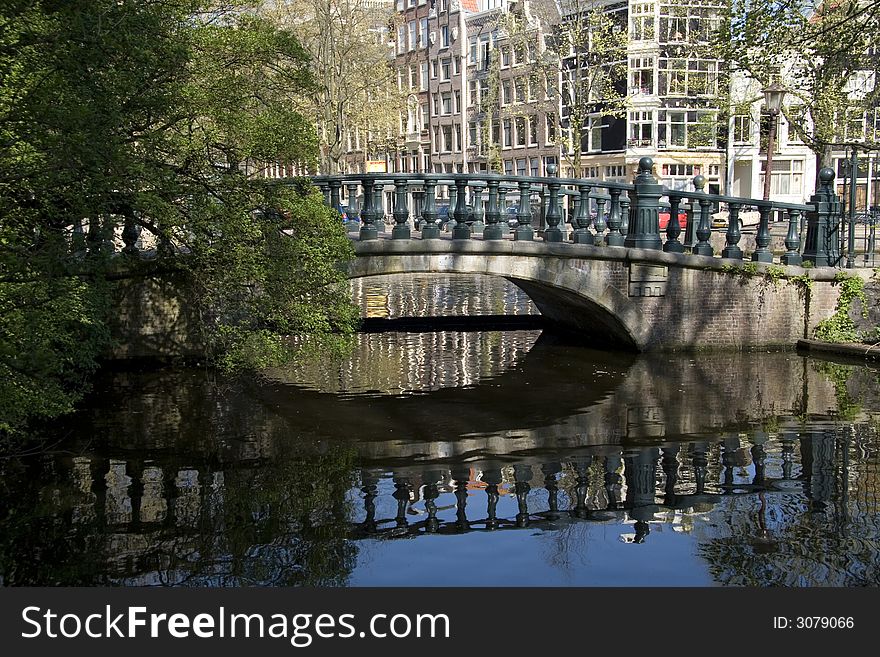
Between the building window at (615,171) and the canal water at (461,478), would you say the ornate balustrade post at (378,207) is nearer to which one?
the canal water at (461,478)

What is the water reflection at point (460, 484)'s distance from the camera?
261 inches

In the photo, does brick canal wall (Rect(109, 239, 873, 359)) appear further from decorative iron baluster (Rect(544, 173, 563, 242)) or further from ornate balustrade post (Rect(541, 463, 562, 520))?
ornate balustrade post (Rect(541, 463, 562, 520))

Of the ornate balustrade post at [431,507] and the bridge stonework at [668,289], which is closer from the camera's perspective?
the ornate balustrade post at [431,507]

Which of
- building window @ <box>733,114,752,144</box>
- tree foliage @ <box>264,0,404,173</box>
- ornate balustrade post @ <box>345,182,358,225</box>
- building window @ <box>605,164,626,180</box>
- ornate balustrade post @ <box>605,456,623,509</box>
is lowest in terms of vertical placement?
ornate balustrade post @ <box>605,456,623,509</box>

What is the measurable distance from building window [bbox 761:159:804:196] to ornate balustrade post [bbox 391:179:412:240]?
3680 cm

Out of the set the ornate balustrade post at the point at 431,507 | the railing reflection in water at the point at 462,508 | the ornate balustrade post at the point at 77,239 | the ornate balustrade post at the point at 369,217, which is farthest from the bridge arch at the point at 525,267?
the ornate balustrade post at the point at 431,507

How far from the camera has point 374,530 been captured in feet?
24.1

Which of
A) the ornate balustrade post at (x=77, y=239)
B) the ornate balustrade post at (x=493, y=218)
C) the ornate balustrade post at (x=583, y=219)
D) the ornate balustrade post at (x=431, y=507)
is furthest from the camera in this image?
the ornate balustrade post at (x=583, y=219)

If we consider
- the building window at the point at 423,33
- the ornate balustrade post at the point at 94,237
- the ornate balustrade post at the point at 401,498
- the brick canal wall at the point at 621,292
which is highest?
the building window at the point at 423,33

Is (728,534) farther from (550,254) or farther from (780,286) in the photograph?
(780,286)

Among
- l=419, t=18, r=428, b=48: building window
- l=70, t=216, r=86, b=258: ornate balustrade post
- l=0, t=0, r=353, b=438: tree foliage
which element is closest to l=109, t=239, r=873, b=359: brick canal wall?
l=0, t=0, r=353, b=438: tree foliage

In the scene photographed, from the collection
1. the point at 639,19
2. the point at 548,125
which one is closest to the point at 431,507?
the point at 639,19

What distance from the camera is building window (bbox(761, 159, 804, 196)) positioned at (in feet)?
156

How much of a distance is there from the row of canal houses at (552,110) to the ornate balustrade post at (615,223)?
680 inches
